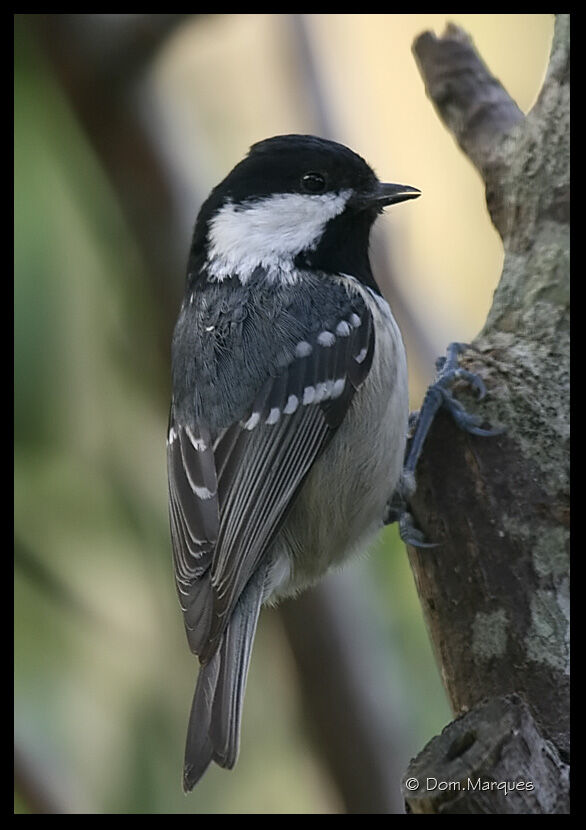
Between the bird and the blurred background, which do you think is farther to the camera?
the blurred background

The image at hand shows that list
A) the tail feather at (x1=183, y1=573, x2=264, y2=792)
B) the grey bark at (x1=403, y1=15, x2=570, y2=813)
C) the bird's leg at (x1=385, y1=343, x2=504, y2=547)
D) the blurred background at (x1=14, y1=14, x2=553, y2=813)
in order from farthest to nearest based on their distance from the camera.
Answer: the blurred background at (x1=14, y1=14, x2=553, y2=813)
the bird's leg at (x1=385, y1=343, x2=504, y2=547)
the grey bark at (x1=403, y1=15, x2=570, y2=813)
the tail feather at (x1=183, y1=573, x2=264, y2=792)

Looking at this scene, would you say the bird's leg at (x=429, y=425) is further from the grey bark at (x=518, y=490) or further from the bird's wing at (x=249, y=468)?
the bird's wing at (x=249, y=468)

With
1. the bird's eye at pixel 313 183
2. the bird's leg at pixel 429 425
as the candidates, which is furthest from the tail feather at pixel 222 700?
the bird's eye at pixel 313 183

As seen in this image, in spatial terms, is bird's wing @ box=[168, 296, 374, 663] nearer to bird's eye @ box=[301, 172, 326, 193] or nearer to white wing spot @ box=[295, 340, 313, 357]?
white wing spot @ box=[295, 340, 313, 357]

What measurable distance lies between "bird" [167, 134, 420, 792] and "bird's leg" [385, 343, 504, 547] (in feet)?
0.09

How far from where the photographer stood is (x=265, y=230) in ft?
5.93

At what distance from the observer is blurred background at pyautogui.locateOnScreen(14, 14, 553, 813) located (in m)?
1.75

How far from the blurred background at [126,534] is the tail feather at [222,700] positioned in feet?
1.08

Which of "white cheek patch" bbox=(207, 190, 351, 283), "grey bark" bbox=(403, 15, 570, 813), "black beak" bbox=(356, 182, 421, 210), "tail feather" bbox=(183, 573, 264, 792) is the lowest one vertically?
"tail feather" bbox=(183, 573, 264, 792)

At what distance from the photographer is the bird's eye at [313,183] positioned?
5.94ft

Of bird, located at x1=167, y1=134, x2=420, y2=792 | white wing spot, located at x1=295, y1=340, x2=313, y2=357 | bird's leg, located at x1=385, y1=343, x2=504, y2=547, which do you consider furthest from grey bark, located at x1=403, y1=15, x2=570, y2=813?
white wing spot, located at x1=295, y1=340, x2=313, y2=357

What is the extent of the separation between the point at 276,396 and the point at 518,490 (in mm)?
420
